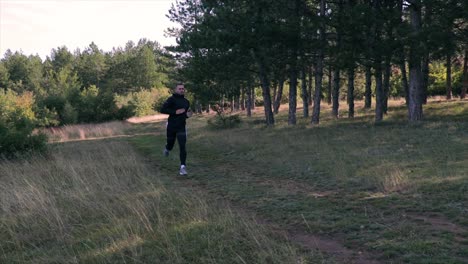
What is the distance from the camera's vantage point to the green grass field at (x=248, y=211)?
4.12 m

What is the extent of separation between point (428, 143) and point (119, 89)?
83.9 metres

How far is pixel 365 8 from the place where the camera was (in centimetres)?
1605

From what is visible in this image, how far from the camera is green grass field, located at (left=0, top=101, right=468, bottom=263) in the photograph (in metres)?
4.12

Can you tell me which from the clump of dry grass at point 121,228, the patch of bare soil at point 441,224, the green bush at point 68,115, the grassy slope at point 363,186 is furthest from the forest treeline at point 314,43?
the patch of bare soil at point 441,224

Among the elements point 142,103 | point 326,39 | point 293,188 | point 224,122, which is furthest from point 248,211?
point 142,103

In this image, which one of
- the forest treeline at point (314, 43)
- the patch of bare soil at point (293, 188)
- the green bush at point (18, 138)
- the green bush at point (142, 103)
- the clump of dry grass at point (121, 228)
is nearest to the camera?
the clump of dry grass at point (121, 228)

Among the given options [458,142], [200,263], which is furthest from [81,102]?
[200,263]

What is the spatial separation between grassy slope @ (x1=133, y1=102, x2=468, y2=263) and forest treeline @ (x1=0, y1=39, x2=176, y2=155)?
16.4 feet

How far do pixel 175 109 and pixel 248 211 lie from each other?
4365 mm

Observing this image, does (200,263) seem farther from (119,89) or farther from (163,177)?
(119,89)

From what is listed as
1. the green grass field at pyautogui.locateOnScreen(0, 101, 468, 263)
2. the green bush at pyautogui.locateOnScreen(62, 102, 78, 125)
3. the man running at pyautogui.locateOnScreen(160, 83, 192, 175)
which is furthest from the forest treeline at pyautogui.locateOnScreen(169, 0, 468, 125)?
the green bush at pyautogui.locateOnScreen(62, 102, 78, 125)

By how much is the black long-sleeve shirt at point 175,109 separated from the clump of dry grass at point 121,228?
2333 mm

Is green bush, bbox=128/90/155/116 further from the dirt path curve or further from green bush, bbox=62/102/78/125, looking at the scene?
the dirt path curve

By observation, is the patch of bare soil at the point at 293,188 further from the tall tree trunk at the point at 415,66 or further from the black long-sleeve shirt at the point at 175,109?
the tall tree trunk at the point at 415,66
